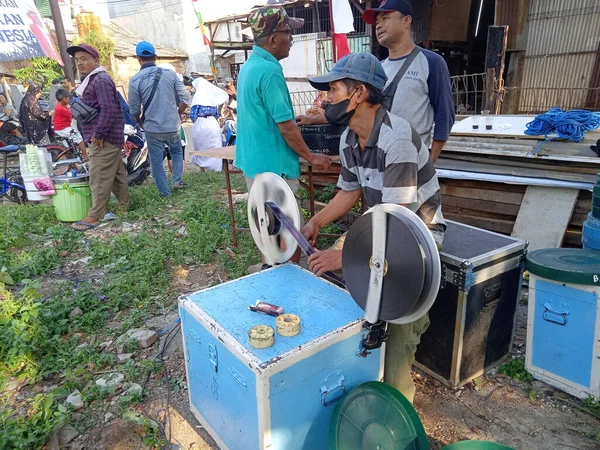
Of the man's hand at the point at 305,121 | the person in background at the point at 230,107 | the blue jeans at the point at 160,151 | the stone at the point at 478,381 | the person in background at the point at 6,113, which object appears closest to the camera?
the stone at the point at 478,381

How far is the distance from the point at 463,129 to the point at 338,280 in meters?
4.21

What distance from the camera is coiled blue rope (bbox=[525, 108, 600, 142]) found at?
4.21m

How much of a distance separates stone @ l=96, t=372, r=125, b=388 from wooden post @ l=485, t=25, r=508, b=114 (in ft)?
21.3

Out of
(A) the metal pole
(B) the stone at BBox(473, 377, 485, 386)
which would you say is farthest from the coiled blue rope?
(A) the metal pole

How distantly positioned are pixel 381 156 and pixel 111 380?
221 centimetres

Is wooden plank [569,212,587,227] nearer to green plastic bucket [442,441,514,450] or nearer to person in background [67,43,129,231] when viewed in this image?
green plastic bucket [442,441,514,450]

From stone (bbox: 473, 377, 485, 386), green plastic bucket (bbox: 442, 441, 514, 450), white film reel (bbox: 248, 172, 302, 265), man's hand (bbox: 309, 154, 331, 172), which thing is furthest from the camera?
man's hand (bbox: 309, 154, 331, 172)

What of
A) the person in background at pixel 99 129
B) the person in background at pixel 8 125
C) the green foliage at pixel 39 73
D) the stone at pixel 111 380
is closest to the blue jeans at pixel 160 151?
the person in background at pixel 99 129

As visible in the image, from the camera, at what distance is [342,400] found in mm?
1875

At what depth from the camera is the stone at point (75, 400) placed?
2521 millimetres

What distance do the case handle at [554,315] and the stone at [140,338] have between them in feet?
8.63

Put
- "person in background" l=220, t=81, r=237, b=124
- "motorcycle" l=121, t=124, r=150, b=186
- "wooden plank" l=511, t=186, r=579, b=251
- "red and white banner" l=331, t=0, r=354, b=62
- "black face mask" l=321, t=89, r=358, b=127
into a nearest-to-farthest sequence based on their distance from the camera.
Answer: "black face mask" l=321, t=89, r=358, b=127, "wooden plank" l=511, t=186, r=579, b=251, "red and white banner" l=331, t=0, r=354, b=62, "motorcycle" l=121, t=124, r=150, b=186, "person in background" l=220, t=81, r=237, b=124

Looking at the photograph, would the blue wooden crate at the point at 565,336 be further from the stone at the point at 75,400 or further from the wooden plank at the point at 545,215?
the stone at the point at 75,400

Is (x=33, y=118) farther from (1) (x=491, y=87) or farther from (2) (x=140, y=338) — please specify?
(1) (x=491, y=87)
